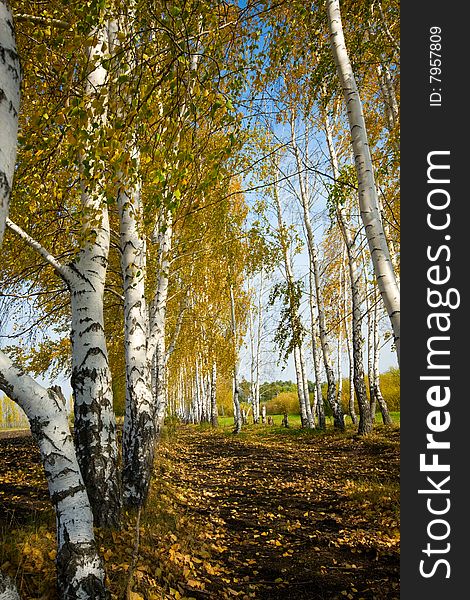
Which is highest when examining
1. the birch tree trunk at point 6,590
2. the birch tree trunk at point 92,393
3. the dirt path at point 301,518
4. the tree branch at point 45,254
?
Answer: the tree branch at point 45,254

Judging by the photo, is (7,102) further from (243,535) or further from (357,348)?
(357,348)

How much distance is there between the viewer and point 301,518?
5.42 m

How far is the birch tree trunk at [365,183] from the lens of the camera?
3652 mm

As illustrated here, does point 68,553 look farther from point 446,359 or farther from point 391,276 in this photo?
point 391,276

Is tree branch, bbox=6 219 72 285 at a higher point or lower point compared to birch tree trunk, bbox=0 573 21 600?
higher

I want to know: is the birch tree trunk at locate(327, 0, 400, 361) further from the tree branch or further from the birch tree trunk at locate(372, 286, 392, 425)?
the birch tree trunk at locate(372, 286, 392, 425)

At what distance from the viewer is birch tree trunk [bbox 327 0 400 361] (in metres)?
3.65

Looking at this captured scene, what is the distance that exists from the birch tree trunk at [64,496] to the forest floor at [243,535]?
293 mm

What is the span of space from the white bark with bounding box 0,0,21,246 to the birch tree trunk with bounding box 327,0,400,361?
9.71 ft

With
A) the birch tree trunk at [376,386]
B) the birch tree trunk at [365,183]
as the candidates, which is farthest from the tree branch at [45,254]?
the birch tree trunk at [376,386]

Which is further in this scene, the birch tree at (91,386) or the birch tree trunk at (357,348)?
the birch tree trunk at (357,348)

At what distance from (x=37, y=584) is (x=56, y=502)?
71cm

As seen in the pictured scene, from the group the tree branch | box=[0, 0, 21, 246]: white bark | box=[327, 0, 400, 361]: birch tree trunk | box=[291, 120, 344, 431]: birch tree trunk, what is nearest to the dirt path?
box=[327, 0, 400, 361]: birch tree trunk

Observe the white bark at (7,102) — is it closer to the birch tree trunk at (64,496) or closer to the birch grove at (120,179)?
the birch grove at (120,179)
